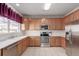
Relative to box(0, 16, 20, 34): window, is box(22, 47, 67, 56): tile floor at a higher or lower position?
lower

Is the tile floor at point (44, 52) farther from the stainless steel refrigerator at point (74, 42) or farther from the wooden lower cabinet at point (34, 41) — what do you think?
the wooden lower cabinet at point (34, 41)

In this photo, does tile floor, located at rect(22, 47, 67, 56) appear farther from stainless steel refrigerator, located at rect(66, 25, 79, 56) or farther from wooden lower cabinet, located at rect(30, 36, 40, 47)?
wooden lower cabinet, located at rect(30, 36, 40, 47)

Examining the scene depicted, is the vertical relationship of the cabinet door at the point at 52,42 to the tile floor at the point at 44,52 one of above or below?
above

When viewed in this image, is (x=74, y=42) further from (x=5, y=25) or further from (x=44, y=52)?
(x=5, y=25)

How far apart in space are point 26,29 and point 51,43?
75.6 inches

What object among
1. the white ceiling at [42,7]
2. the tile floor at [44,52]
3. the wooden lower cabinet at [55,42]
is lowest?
the tile floor at [44,52]

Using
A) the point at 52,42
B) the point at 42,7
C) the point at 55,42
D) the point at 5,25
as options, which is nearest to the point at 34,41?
the point at 52,42

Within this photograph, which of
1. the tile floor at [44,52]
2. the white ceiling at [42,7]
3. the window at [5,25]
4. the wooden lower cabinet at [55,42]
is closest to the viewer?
the window at [5,25]

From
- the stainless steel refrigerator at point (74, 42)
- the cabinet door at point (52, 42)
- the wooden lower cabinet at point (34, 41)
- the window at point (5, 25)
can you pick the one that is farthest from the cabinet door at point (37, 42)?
the stainless steel refrigerator at point (74, 42)

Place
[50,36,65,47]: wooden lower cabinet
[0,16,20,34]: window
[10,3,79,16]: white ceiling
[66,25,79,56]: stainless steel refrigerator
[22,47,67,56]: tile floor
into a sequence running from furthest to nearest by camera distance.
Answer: [50,36,65,47]: wooden lower cabinet, [22,47,67,56]: tile floor, [10,3,79,16]: white ceiling, [0,16,20,34]: window, [66,25,79,56]: stainless steel refrigerator

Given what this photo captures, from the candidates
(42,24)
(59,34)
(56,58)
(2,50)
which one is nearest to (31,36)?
(42,24)

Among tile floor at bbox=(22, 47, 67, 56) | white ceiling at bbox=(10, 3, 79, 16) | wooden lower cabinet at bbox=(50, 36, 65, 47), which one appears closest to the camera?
white ceiling at bbox=(10, 3, 79, 16)

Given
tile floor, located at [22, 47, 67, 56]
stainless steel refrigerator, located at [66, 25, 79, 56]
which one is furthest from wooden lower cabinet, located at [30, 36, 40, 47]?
stainless steel refrigerator, located at [66, 25, 79, 56]

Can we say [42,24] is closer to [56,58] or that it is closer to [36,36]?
[36,36]
